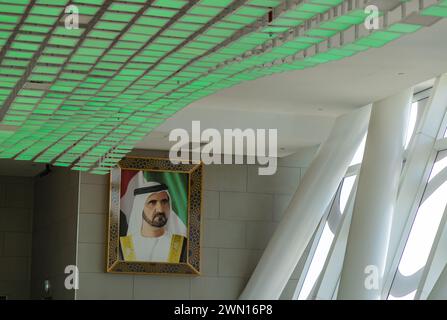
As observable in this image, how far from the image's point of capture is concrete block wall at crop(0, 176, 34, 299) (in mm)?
20922

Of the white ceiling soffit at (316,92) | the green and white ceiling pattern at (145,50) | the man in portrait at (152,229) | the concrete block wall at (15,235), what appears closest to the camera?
the green and white ceiling pattern at (145,50)

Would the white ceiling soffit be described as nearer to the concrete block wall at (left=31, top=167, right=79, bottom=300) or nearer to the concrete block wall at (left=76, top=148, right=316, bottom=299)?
the concrete block wall at (left=76, top=148, right=316, bottom=299)

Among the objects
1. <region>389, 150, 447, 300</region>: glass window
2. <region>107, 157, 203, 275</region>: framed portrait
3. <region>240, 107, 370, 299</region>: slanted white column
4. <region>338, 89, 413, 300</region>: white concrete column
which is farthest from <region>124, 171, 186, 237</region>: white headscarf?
<region>389, 150, 447, 300</region>: glass window

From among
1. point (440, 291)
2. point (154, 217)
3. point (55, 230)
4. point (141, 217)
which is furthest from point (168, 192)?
point (440, 291)

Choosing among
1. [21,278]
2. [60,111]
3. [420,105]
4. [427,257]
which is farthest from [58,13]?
[21,278]

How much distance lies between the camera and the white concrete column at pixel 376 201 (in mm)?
12922

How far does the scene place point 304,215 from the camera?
→ 51.3ft

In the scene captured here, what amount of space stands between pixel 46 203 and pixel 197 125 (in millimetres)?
6054

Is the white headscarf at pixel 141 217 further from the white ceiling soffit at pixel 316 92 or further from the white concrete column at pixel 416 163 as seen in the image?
the white concrete column at pixel 416 163

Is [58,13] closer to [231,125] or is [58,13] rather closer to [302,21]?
[302,21]

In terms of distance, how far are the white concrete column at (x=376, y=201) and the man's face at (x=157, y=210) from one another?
4042mm

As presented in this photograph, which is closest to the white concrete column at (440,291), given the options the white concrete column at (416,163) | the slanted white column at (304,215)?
the white concrete column at (416,163)

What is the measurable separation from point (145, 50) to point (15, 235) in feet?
46.8

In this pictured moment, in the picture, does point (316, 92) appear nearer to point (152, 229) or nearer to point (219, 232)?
point (219, 232)
